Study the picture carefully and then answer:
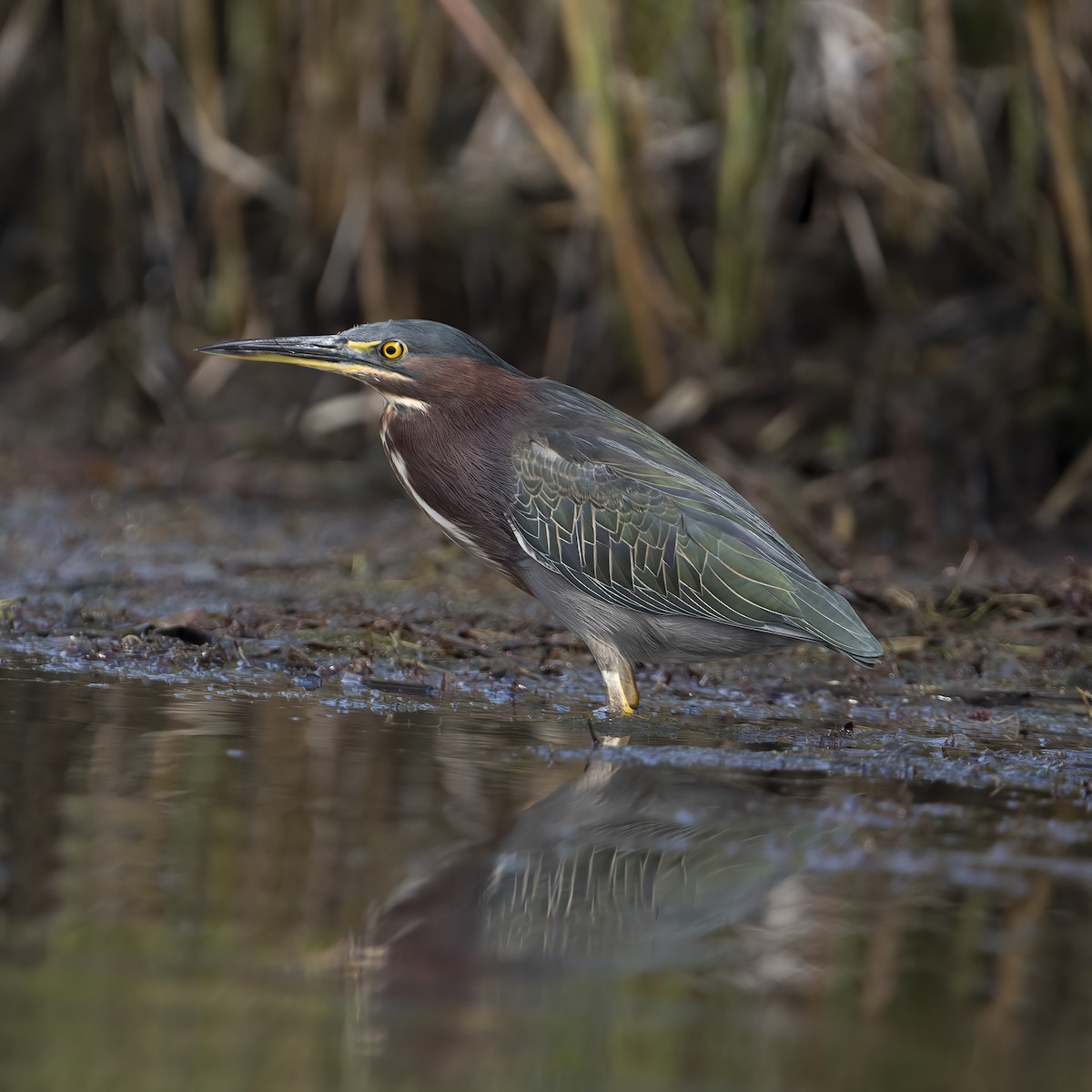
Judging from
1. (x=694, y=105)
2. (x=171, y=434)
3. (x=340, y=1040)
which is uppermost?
(x=694, y=105)

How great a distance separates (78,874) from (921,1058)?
140cm

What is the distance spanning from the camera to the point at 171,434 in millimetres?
9086

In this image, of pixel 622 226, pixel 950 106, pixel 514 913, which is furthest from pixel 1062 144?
pixel 514 913

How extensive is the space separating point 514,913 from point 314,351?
2524 millimetres

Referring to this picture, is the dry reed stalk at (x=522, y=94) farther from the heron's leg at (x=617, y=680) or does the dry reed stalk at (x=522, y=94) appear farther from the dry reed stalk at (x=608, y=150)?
the heron's leg at (x=617, y=680)

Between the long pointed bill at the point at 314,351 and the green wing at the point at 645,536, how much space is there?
1.76 ft

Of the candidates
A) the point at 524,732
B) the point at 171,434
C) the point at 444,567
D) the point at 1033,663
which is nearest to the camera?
the point at 524,732

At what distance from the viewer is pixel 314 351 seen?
5223mm

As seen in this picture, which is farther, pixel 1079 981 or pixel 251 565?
pixel 251 565

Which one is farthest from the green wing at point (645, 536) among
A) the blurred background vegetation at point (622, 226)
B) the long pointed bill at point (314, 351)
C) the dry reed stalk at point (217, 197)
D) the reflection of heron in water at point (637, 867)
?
the dry reed stalk at point (217, 197)

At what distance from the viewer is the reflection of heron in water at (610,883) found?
9.42ft

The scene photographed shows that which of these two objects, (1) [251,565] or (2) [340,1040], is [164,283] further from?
(2) [340,1040]

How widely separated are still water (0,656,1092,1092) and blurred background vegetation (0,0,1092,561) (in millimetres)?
3437

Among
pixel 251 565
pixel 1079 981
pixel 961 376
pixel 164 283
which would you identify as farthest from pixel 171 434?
pixel 1079 981
